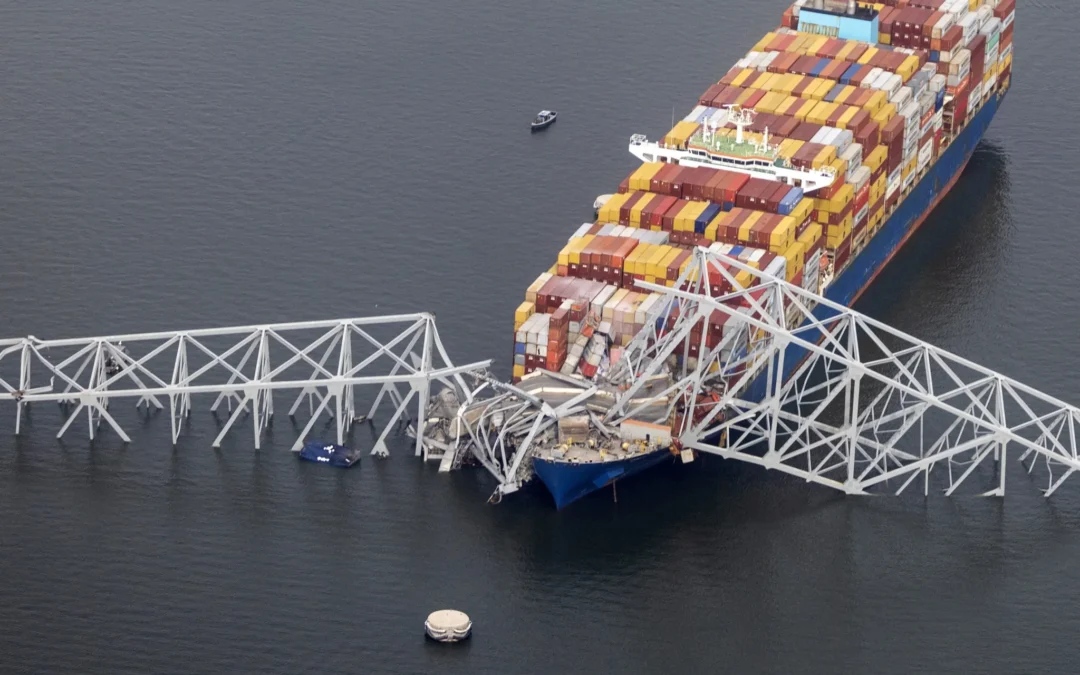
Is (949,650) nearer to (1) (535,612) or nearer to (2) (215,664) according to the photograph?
(1) (535,612)

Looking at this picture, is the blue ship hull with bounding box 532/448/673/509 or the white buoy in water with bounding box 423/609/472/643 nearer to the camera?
the white buoy in water with bounding box 423/609/472/643

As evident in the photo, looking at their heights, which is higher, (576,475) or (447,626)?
(576,475)

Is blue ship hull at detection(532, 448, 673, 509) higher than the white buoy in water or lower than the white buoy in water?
higher

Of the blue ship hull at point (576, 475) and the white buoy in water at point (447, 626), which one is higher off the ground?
the blue ship hull at point (576, 475)

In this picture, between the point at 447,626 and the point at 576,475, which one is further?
the point at 576,475

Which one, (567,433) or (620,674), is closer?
(620,674)

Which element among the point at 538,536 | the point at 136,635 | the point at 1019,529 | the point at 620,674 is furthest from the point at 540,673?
the point at 1019,529

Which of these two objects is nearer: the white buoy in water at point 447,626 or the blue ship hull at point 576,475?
the white buoy in water at point 447,626

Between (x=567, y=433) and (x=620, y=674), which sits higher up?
(x=567, y=433)
